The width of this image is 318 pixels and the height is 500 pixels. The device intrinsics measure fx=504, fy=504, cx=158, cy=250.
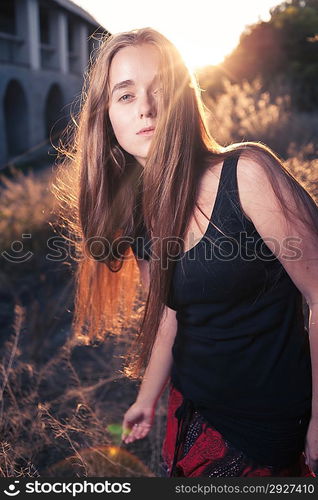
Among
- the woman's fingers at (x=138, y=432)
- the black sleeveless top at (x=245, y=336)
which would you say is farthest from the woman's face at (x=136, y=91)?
the woman's fingers at (x=138, y=432)

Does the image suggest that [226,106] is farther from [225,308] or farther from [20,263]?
[225,308]

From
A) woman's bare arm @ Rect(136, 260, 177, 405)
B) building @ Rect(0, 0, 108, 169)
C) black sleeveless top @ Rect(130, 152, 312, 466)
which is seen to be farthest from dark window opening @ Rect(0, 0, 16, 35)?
black sleeveless top @ Rect(130, 152, 312, 466)

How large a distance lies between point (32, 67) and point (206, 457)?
56.6 ft

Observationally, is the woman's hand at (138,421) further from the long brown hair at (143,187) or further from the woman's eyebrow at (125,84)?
the woman's eyebrow at (125,84)

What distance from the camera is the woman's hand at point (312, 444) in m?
1.27

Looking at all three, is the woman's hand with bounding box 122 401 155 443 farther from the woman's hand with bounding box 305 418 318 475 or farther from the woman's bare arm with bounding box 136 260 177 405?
the woman's hand with bounding box 305 418 318 475

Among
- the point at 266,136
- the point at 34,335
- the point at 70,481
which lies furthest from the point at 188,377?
the point at 266,136

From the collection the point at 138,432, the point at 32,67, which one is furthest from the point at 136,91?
the point at 32,67

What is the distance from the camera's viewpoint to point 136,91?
136cm

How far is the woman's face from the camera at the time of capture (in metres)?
1.35

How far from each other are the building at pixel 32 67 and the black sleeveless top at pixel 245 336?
1324cm

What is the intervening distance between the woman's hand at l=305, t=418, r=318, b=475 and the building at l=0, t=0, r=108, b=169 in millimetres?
13397

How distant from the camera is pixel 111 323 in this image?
2.05 meters

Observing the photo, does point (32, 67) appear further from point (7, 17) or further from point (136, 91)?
point (136, 91)
